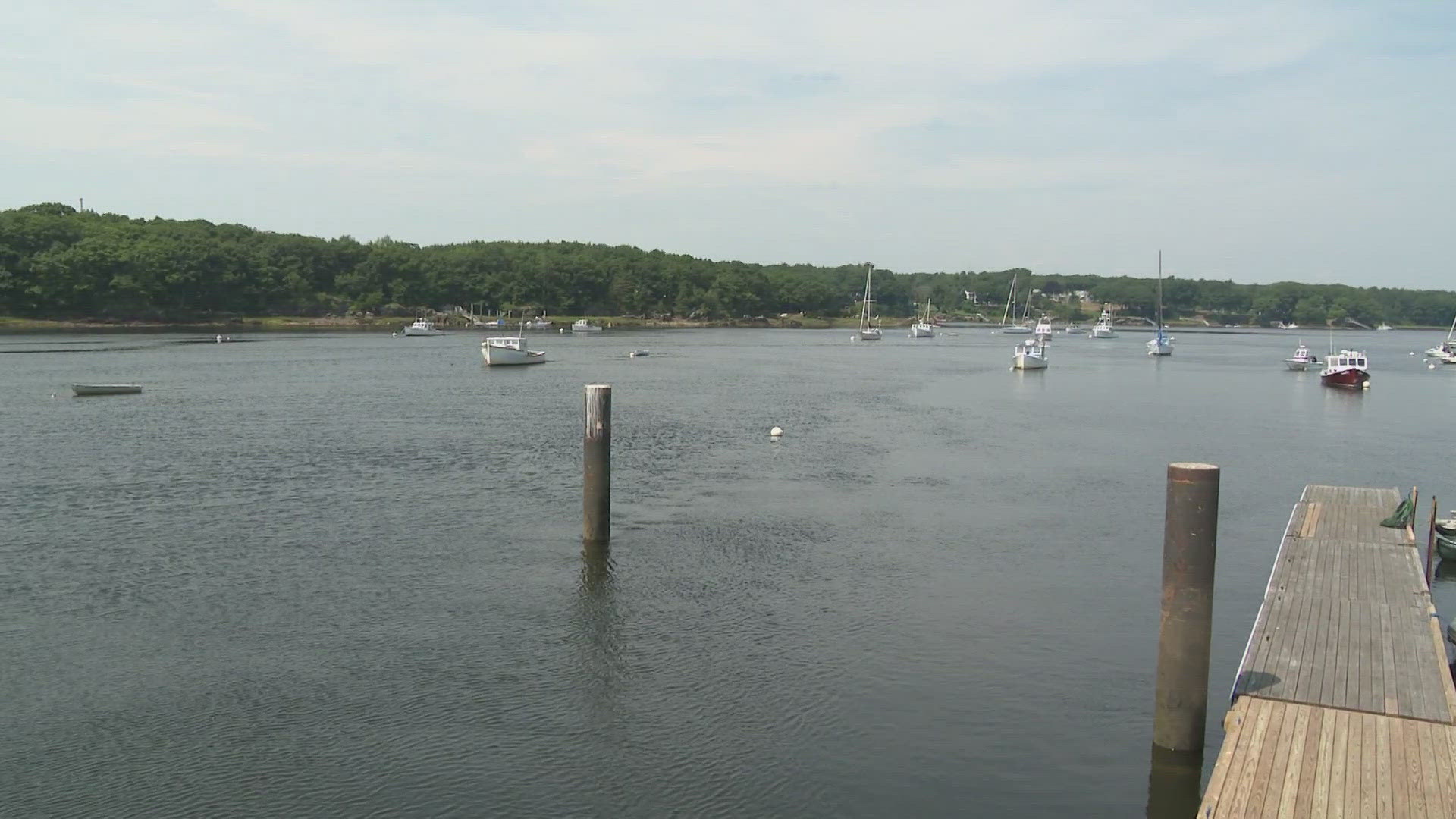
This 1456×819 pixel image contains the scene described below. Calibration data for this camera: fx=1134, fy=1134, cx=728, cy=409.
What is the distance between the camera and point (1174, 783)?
44.1 feet

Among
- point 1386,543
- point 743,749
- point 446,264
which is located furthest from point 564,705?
point 446,264

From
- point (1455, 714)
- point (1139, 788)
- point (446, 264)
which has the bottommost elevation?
point (1139, 788)

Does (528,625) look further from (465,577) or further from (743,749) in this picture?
(743,749)

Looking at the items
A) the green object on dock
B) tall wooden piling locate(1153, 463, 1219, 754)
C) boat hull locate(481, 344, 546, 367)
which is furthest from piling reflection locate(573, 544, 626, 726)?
boat hull locate(481, 344, 546, 367)

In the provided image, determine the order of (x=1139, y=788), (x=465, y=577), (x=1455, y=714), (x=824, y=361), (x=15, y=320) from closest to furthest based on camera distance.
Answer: (x=1455, y=714) < (x=1139, y=788) < (x=465, y=577) < (x=824, y=361) < (x=15, y=320)

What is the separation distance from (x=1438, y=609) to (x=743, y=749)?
14.2 m

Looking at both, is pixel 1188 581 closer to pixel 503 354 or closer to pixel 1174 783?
pixel 1174 783

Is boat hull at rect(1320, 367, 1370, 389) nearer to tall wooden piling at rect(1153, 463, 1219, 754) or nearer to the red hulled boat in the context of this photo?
the red hulled boat

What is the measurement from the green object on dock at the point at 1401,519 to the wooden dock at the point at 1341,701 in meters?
1.61

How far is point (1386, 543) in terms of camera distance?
19672mm

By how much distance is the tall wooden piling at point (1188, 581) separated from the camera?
42.6ft

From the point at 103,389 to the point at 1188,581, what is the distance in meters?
54.0

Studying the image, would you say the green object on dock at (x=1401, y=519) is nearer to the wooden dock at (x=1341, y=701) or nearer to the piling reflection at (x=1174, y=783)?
the wooden dock at (x=1341, y=701)

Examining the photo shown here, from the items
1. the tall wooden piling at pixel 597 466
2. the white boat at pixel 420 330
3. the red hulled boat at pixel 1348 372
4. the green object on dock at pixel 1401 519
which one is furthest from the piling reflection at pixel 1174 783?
the white boat at pixel 420 330
